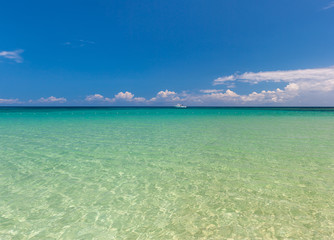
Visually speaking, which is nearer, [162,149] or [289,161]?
[289,161]

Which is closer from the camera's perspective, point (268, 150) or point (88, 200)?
point (88, 200)

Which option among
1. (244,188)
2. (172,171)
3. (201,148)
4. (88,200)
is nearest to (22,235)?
(88,200)

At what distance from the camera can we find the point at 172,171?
7414mm

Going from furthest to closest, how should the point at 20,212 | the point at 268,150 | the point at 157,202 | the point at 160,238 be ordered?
the point at 268,150, the point at 157,202, the point at 20,212, the point at 160,238

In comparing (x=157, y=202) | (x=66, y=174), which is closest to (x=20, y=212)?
(x=66, y=174)

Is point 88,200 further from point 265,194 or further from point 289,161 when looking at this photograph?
point 289,161

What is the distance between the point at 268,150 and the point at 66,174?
9592mm

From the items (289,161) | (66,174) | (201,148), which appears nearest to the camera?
(66,174)

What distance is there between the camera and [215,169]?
760 cm

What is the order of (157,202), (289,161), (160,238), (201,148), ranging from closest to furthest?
1. (160,238)
2. (157,202)
3. (289,161)
4. (201,148)

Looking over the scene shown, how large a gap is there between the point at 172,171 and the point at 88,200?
3132mm

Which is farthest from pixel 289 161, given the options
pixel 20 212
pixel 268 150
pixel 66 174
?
pixel 20 212

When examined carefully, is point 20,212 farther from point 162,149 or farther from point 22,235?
point 162,149

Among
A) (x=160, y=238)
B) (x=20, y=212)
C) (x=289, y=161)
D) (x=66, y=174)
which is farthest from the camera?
(x=289, y=161)
